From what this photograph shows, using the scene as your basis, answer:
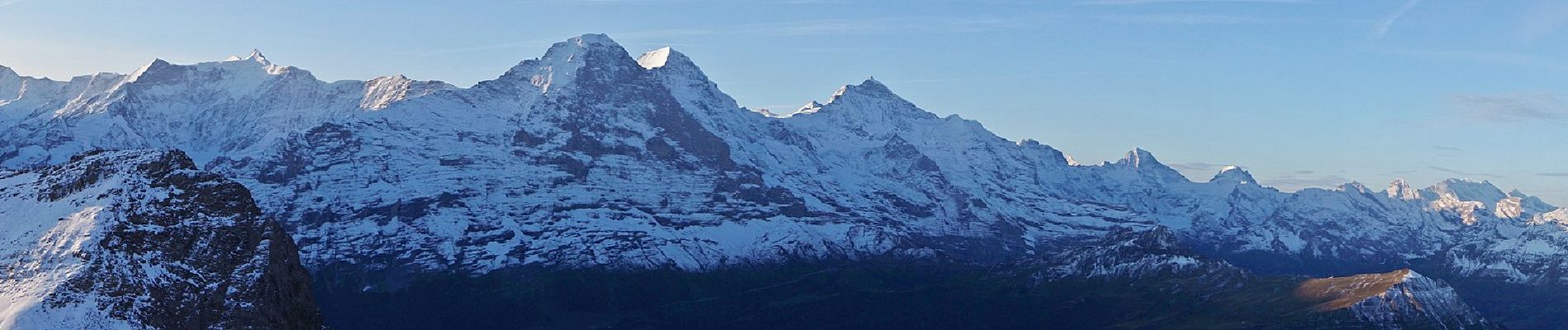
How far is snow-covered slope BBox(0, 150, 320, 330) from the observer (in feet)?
346

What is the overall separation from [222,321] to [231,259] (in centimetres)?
619

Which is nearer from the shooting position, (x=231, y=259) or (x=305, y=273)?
(x=231, y=259)

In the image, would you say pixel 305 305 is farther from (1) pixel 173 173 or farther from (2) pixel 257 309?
(1) pixel 173 173

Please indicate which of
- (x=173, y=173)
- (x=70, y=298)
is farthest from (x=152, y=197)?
(x=70, y=298)

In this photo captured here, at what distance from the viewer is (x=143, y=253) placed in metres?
110

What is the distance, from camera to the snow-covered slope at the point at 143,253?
346 feet

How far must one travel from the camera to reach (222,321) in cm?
10831

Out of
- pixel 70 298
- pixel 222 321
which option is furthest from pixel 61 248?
pixel 222 321

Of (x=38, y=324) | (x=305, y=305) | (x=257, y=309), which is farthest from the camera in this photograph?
(x=305, y=305)

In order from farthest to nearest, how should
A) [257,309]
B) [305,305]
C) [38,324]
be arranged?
1. [305,305]
2. [257,309]
3. [38,324]

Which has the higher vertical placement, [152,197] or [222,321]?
[152,197]

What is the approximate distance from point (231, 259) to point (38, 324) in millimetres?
14627

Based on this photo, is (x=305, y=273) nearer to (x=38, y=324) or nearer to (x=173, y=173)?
(x=173, y=173)

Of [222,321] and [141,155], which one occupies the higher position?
[141,155]
